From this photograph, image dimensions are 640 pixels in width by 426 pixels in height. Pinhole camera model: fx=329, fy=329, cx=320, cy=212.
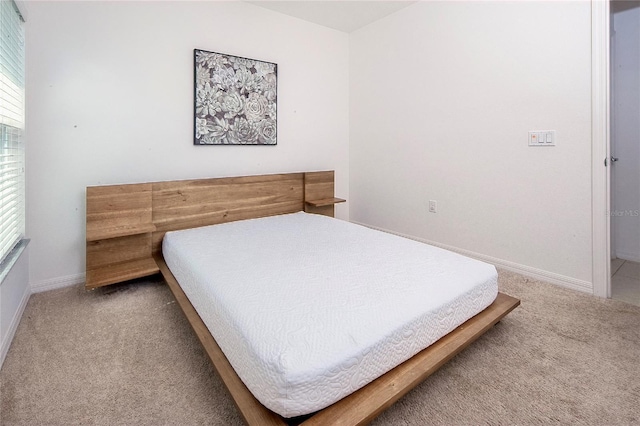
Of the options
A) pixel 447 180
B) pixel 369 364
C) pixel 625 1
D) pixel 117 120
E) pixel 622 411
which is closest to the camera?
pixel 369 364

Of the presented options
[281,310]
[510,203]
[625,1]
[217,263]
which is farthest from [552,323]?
[625,1]

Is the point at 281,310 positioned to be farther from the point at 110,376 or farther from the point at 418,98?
the point at 418,98

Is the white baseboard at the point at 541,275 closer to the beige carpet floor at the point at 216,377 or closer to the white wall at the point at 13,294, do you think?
the beige carpet floor at the point at 216,377

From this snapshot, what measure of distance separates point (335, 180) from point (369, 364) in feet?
10.0

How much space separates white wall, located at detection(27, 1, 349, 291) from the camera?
2.32 m

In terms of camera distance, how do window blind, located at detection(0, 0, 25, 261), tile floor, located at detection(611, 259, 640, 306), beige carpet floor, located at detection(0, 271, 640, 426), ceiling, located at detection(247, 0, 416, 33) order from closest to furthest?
beige carpet floor, located at detection(0, 271, 640, 426) < window blind, located at detection(0, 0, 25, 261) < tile floor, located at detection(611, 259, 640, 306) < ceiling, located at detection(247, 0, 416, 33)

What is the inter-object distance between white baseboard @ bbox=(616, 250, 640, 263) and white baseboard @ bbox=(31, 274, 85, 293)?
15.3ft

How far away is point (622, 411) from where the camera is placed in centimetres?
127

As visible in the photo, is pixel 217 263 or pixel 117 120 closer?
pixel 217 263

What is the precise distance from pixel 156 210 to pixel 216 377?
5.34 feet

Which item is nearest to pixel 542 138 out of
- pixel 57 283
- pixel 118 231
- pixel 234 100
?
pixel 234 100

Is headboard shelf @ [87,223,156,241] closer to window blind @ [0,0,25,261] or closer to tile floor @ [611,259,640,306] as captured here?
window blind @ [0,0,25,261]

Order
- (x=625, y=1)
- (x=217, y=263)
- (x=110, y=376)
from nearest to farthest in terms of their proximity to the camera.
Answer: (x=110, y=376), (x=217, y=263), (x=625, y=1)

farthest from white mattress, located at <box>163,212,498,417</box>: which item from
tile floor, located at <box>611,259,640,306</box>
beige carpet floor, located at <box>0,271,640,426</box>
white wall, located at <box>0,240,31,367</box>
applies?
tile floor, located at <box>611,259,640,306</box>
